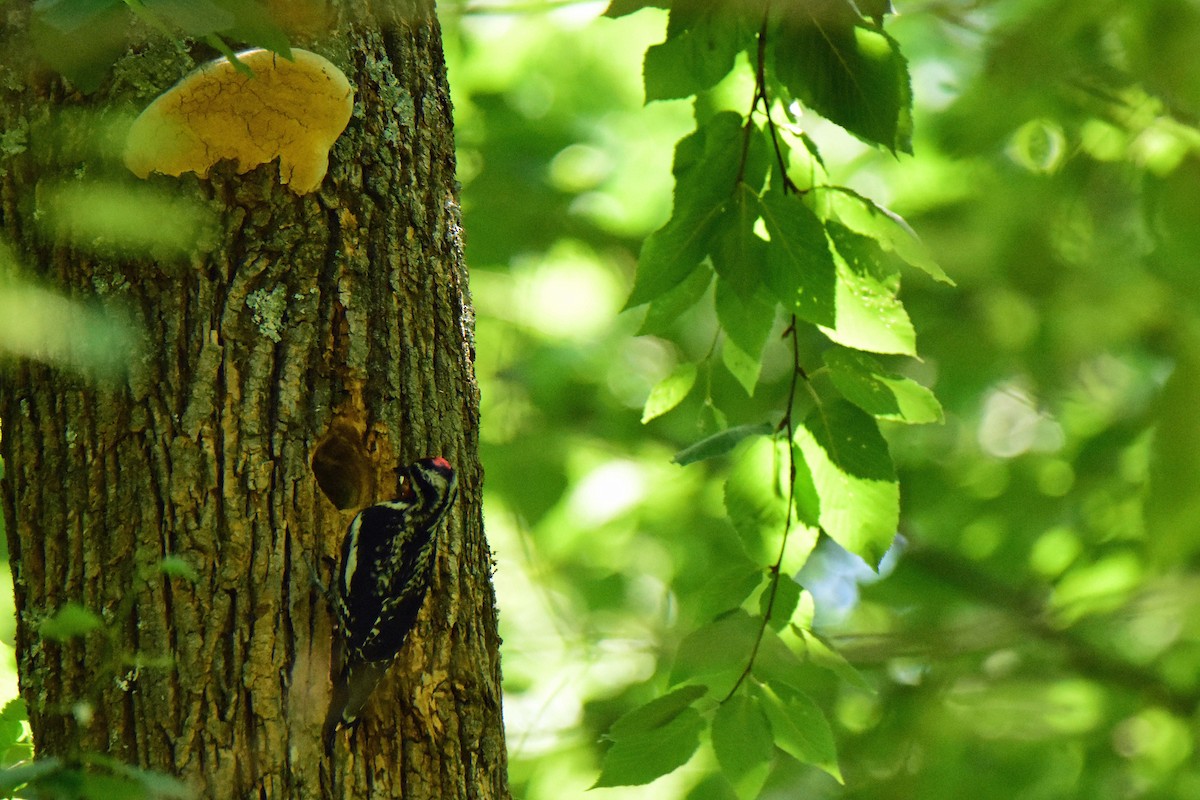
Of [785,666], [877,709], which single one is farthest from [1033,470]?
[785,666]

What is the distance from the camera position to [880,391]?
253cm

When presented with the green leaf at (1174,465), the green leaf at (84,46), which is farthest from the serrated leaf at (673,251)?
the green leaf at (1174,465)

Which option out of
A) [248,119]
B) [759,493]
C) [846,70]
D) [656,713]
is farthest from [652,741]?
[248,119]

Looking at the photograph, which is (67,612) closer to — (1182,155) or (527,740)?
(1182,155)

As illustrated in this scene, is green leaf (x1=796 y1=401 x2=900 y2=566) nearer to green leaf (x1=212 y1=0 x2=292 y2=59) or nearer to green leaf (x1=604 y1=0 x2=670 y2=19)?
green leaf (x1=604 y1=0 x2=670 y2=19)

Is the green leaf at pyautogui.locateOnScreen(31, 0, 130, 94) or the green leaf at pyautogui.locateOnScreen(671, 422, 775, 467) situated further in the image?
the green leaf at pyautogui.locateOnScreen(671, 422, 775, 467)

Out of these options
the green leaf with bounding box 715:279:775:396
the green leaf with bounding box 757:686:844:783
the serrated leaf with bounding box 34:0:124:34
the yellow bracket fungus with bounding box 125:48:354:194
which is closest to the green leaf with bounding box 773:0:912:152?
the green leaf with bounding box 715:279:775:396

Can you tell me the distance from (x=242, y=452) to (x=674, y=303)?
1.08 metres

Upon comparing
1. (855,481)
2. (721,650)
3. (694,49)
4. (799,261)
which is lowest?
(721,650)

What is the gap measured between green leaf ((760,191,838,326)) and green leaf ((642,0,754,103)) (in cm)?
32

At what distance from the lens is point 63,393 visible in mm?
2266

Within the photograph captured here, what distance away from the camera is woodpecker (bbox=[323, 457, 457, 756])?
2.12m

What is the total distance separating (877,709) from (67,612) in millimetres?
4529

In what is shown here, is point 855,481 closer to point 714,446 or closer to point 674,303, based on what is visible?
point 714,446
